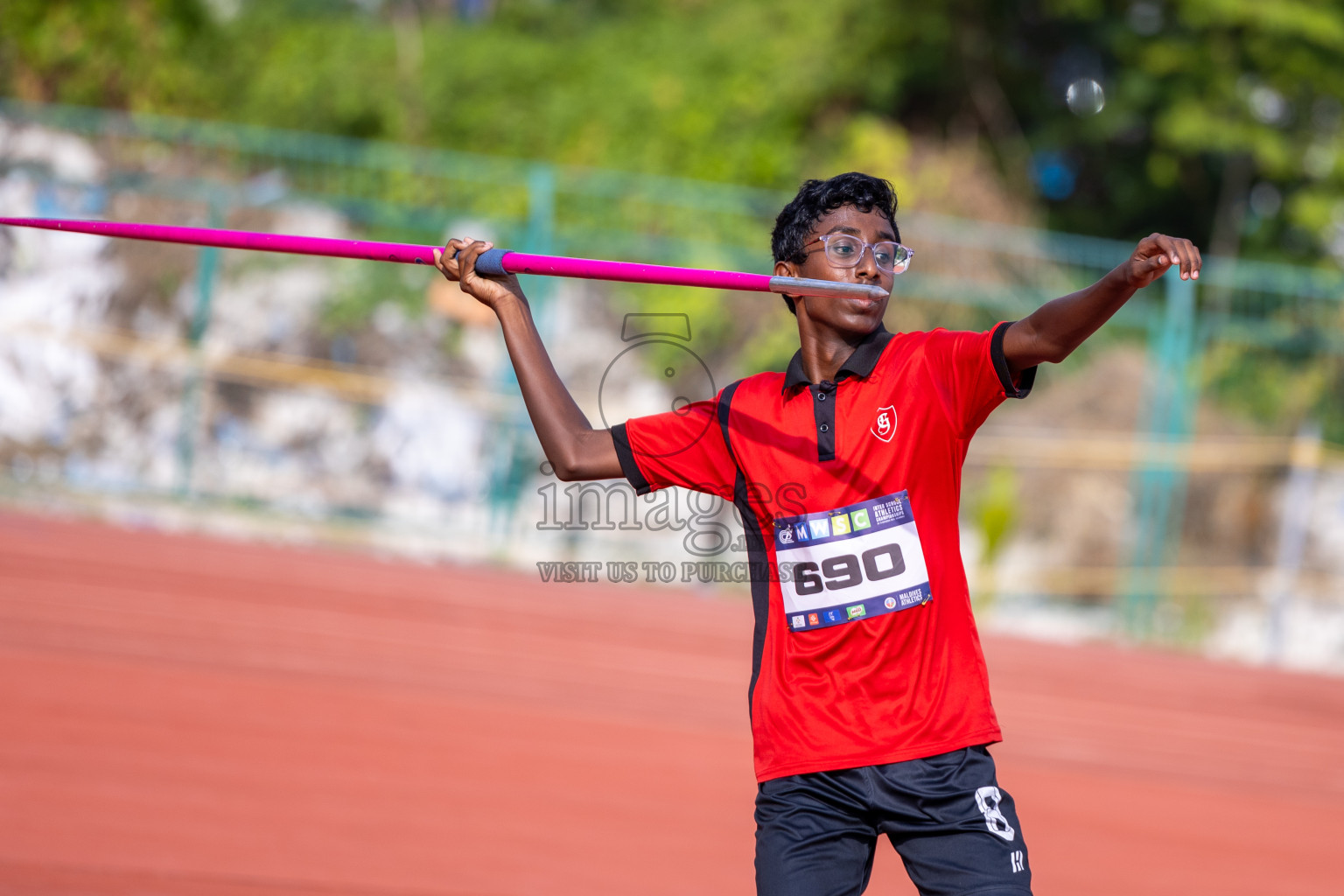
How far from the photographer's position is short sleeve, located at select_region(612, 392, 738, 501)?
9.09 ft

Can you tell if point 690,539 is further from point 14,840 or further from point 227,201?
point 14,840

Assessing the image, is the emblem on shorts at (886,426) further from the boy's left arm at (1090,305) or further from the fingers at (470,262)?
the fingers at (470,262)

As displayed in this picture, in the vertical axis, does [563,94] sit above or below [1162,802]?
above

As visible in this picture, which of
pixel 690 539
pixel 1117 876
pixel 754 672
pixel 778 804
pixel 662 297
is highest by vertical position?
pixel 662 297

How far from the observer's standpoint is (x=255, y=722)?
5.95 meters

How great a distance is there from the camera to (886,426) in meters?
2.59

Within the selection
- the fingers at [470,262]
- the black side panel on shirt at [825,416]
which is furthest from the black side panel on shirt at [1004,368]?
the fingers at [470,262]

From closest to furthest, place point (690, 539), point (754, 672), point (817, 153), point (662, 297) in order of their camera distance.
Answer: point (754, 672)
point (690, 539)
point (662, 297)
point (817, 153)

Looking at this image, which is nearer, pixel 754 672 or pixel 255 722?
pixel 754 672

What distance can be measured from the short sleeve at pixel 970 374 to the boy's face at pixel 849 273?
0.14m

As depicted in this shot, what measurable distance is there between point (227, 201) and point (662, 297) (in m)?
5.04

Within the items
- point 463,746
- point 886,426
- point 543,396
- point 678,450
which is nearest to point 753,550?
point 678,450

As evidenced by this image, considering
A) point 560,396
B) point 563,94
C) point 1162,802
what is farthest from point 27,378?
point 560,396

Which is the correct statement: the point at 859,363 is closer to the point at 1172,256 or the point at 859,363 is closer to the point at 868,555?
the point at 868,555
